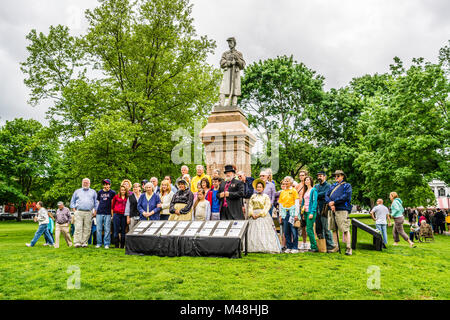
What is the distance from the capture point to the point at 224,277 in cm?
554

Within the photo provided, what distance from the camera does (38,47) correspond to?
19.2 m

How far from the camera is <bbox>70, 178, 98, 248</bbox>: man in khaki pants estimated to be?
9766 millimetres

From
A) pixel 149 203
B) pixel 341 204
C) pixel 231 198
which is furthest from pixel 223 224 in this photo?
pixel 341 204

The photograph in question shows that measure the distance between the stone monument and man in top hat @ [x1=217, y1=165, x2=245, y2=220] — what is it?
285cm

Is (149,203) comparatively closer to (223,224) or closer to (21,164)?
(223,224)

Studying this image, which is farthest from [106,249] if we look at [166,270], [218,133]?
[218,133]

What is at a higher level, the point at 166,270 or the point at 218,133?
the point at 218,133

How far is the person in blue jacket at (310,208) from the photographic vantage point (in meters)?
8.45

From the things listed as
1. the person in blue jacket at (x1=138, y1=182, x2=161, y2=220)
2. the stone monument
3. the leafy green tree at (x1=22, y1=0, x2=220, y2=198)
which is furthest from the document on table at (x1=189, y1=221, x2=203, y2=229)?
the leafy green tree at (x1=22, y1=0, x2=220, y2=198)
